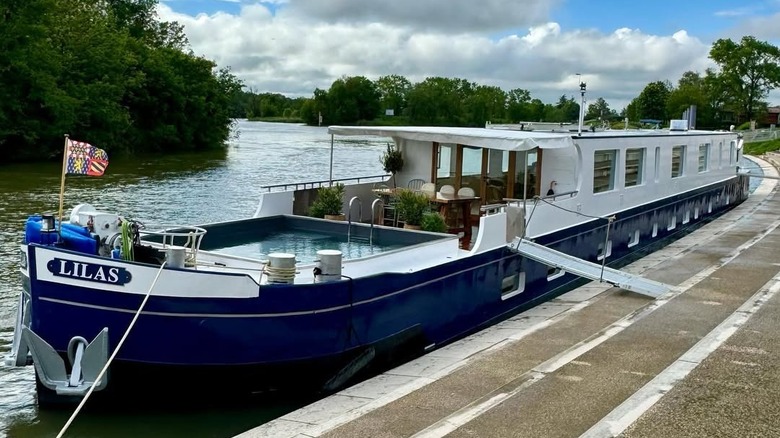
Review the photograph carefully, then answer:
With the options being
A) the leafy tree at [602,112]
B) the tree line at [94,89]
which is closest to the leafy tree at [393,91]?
the tree line at [94,89]

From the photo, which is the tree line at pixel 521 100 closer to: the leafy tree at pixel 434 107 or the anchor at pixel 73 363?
the leafy tree at pixel 434 107

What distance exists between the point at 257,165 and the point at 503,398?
40.6m

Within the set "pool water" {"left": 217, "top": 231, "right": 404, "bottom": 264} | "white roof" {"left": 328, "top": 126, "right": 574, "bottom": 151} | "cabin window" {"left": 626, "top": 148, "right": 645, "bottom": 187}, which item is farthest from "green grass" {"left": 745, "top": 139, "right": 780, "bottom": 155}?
"pool water" {"left": 217, "top": 231, "right": 404, "bottom": 264}

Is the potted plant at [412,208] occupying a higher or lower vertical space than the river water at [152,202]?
higher

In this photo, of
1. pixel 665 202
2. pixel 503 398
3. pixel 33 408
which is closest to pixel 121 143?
pixel 665 202

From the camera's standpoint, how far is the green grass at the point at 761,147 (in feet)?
206

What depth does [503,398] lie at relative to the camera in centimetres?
742

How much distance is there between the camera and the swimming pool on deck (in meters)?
10.8

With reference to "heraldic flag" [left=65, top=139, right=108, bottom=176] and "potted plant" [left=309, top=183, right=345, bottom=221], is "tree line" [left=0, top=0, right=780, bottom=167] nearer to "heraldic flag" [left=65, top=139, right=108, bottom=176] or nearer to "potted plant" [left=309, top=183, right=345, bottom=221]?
"potted plant" [left=309, top=183, right=345, bottom=221]

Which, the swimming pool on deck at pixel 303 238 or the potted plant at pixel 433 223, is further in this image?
the potted plant at pixel 433 223

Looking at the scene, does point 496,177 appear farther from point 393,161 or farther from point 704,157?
point 704,157

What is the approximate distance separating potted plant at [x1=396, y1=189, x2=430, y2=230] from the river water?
12.3ft

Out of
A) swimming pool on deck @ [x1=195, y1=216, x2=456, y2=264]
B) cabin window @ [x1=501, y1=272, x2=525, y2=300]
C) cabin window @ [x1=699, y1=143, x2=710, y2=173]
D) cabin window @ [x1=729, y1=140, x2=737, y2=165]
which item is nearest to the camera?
swimming pool on deck @ [x1=195, y1=216, x2=456, y2=264]

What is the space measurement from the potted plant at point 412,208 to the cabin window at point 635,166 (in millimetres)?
6605
